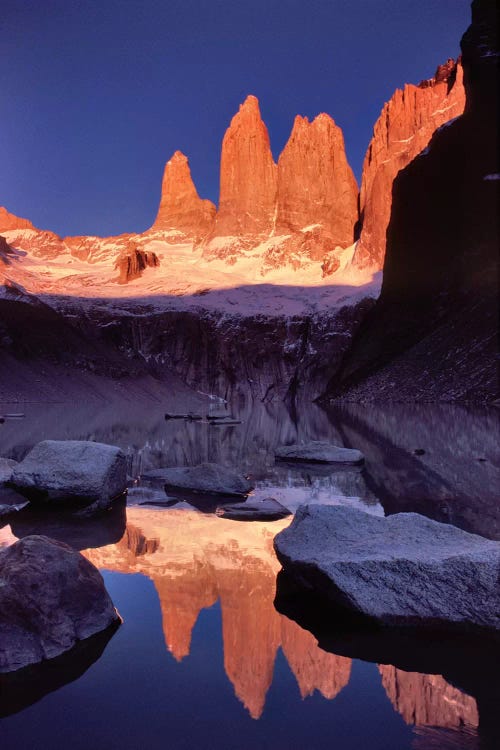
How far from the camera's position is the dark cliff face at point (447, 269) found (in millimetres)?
59688

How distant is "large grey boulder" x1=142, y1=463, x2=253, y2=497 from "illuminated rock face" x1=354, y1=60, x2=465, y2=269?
12939 centimetres

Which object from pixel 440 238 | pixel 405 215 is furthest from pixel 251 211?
pixel 440 238

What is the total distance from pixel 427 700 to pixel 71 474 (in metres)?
8.17

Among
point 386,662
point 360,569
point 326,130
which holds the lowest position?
point 386,662

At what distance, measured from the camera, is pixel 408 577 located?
5965 millimetres

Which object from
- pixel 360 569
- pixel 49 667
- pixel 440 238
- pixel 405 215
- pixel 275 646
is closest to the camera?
pixel 49 667

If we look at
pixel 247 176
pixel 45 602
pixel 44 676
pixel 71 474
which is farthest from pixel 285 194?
pixel 44 676

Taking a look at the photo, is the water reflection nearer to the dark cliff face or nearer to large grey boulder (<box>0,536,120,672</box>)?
large grey boulder (<box>0,536,120,672</box>)

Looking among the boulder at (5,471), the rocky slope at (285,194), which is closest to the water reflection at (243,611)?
the boulder at (5,471)

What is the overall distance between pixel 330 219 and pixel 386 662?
562 feet

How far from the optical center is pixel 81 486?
36.7 ft

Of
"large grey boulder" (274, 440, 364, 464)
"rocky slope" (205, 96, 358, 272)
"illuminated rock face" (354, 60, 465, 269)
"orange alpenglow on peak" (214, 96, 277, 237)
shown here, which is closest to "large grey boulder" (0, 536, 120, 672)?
"large grey boulder" (274, 440, 364, 464)

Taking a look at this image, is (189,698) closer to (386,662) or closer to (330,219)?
(386,662)

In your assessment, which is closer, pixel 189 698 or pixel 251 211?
pixel 189 698
